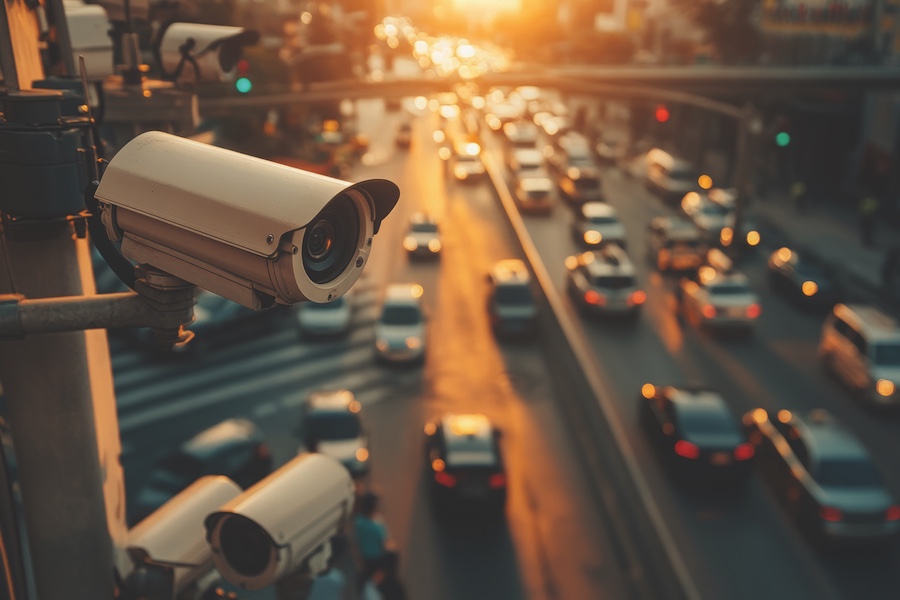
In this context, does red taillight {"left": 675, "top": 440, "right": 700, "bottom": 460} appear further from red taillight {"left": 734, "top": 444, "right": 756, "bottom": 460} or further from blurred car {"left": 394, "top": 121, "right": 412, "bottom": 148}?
blurred car {"left": 394, "top": 121, "right": 412, "bottom": 148}

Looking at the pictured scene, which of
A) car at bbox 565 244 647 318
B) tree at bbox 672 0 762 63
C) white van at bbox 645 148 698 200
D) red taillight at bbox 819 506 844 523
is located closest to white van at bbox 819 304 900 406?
car at bbox 565 244 647 318

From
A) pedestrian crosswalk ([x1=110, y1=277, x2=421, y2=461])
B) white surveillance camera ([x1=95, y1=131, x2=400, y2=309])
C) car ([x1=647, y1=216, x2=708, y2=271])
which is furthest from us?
car ([x1=647, y1=216, x2=708, y2=271])

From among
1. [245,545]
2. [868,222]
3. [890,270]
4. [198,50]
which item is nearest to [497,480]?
[198,50]

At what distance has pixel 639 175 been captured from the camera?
157ft

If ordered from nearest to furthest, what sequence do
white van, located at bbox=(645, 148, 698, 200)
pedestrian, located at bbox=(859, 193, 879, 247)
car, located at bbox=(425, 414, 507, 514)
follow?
car, located at bbox=(425, 414, 507, 514)
pedestrian, located at bbox=(859, 193, 879, 247)
white van, located at bbox=(645, 148, 698, 200)

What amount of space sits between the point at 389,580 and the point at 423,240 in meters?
21.1

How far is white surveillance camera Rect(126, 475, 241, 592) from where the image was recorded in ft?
15.5

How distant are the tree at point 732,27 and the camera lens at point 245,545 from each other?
5693 centimetres

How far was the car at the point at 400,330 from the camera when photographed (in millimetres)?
22172

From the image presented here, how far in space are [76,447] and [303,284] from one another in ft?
5.94

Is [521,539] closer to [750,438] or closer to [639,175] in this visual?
[750,438]

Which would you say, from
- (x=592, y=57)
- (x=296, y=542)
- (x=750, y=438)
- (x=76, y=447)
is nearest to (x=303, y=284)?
(x=76, y=447)

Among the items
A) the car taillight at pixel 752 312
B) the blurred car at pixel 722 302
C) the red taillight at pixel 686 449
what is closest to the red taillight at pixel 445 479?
the red taillight at pixel 686 449

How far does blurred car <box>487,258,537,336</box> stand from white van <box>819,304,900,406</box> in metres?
8.05
